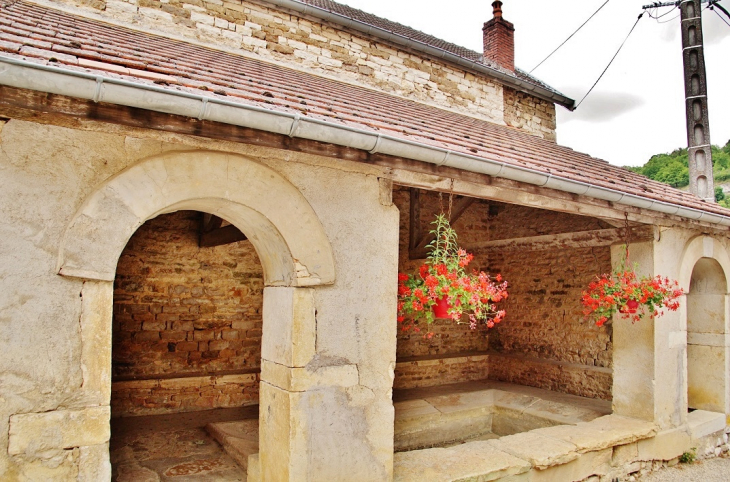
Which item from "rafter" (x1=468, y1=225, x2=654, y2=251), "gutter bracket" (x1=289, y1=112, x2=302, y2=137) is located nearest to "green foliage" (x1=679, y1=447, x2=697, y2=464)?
"rafter" (x1=468, y1=225, x2=654, y2=251)

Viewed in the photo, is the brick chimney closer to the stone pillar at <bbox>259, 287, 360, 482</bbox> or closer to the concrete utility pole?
the concrete utility pole

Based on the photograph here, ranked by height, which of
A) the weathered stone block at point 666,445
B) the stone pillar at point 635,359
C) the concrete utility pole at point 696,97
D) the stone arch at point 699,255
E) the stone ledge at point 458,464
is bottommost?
the weathered stone block at point 666,445

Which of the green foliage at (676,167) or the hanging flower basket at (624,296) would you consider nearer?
the hanging flower basket at (624,296)

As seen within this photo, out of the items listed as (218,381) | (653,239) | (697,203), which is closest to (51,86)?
(218,381)

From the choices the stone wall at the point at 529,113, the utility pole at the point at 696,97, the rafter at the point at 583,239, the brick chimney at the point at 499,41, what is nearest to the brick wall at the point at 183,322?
the rafter at the point at 583,239

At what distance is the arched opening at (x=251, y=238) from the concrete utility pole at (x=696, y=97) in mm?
7309

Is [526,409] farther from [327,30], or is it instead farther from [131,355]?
[327,30]

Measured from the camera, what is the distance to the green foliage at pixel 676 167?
20.4 m

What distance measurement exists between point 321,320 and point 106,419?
133 cm

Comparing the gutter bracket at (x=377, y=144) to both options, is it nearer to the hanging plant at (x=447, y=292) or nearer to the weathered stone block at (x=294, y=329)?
the hanging plant at (x=447, y=292)

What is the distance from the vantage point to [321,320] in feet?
10.6

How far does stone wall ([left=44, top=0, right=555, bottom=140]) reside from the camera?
5.75 m

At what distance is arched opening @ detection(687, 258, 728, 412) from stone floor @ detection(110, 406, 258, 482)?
5847mm

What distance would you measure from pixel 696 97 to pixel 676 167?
1498 cm
